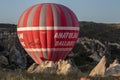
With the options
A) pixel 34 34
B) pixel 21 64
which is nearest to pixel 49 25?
pixel 34 34

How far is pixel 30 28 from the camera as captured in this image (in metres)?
33.1

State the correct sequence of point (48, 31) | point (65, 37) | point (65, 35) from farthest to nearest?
point (65, 37), point (65, 35), point (48, 31)

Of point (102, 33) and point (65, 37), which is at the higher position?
point (65, 37)

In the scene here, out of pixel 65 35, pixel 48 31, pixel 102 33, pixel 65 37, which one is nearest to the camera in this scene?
pixel 48 31

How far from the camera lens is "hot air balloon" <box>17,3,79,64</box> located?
3297 centimetres

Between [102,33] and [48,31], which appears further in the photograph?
[102,33]

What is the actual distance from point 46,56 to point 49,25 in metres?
2.36

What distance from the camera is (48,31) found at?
3312 centimetres

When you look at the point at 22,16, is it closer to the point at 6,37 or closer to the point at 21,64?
the point at 21,64

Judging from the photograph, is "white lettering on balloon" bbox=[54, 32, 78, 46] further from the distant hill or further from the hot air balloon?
the distant hill

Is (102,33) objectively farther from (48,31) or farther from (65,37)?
(48,31)

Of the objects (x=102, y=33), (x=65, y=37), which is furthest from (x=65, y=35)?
(x=102, y=33)

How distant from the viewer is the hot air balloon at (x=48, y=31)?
108ft

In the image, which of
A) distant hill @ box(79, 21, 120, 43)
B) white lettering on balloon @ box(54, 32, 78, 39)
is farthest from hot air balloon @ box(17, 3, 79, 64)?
distant hill @ box(79, 21, 120, 43)
